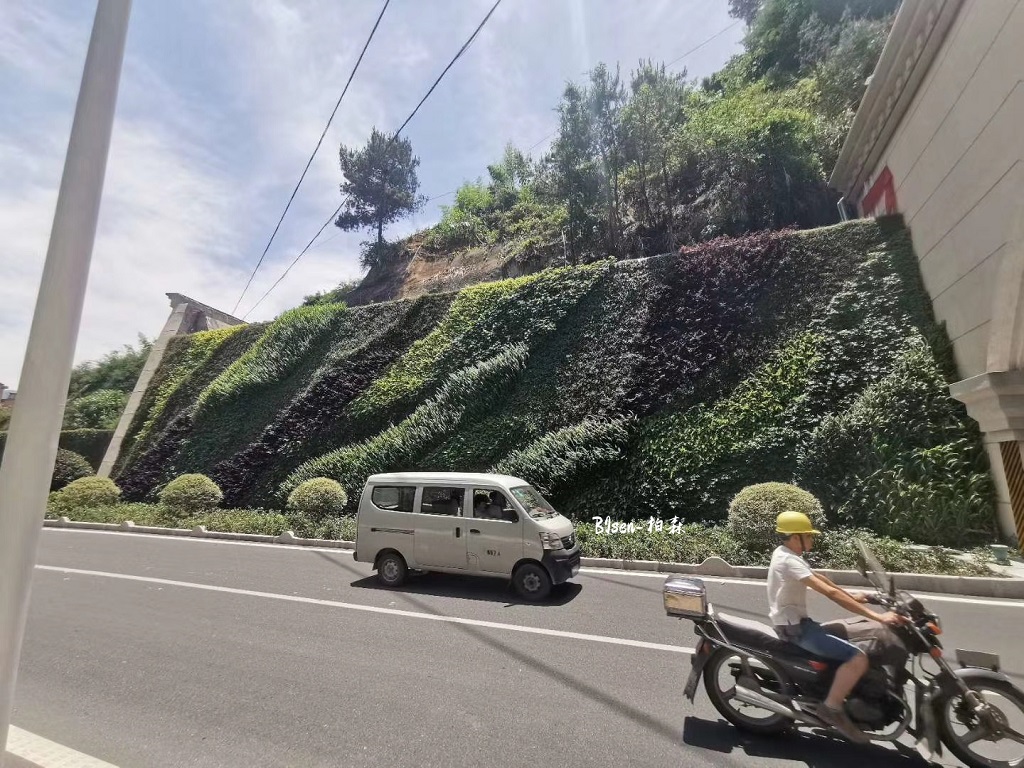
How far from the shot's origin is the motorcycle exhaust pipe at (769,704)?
129 inches

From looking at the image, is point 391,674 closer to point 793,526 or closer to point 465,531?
point 465,531

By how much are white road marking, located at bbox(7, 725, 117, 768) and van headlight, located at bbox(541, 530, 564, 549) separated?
493 centimetres

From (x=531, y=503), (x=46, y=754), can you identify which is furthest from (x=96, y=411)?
(x=46, y=754)

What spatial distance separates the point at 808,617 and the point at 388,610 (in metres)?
5.00

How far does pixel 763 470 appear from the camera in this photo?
10.8 m

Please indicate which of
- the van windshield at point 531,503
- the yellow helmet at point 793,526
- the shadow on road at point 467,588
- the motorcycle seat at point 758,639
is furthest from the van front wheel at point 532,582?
the yellow helmet at point 793,526

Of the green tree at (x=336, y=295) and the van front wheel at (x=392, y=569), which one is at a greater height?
the green tree at (x=336, y=295)

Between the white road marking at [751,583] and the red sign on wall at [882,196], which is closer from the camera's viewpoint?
the white road marking at [751,583]

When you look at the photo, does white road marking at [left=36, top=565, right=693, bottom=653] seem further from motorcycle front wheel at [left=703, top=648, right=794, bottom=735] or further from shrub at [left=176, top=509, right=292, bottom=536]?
shrub at [left=176, top=509, right=292, bottom=536]

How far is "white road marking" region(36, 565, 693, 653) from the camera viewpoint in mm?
5379

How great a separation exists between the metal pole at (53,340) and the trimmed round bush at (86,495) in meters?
17.8

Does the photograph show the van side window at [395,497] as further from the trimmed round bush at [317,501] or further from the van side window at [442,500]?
the trimmed round bush at [317,501]

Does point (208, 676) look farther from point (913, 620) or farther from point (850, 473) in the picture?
point (850, 473)

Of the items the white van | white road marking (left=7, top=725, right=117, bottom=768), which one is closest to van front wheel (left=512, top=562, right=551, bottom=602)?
the white van
